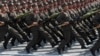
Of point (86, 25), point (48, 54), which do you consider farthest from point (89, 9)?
point (48, 54)

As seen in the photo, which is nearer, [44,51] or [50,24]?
[44,51]

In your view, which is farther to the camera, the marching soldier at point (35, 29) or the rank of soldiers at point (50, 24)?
the marching soldier at point (35, 29)

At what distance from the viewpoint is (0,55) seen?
37.9 ft

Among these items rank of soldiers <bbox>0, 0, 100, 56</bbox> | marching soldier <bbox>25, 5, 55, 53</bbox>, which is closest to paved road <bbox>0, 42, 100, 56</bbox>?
rank of soldiers <bbox>0, 0, 100, 56</bbox>

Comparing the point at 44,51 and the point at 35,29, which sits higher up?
the point at 35,29

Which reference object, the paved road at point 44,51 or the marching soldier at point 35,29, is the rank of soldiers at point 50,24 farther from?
the paved road at point 44,51

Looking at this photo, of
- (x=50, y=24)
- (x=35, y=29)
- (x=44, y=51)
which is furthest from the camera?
(x=50, y=24)

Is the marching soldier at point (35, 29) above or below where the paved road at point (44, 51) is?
above

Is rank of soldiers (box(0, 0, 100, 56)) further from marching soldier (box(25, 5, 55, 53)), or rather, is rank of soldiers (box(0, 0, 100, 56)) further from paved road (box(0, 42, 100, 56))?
paved road (box(0, 42, 100, 56))

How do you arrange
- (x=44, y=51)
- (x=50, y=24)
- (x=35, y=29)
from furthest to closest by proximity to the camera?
(x=50, y=24) → (x=44, y=51) → (x=35, y=29)

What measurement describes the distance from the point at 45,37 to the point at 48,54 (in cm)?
50

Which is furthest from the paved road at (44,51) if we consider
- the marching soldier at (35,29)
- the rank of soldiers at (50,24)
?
the marching soldier at (35,29)

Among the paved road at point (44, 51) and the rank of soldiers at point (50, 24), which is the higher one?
the rank of soldiers at point (50, 24)

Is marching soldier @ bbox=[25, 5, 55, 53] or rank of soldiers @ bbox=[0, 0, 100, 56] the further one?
marching soldier @ bbox=[25, 5, 55, 53]
